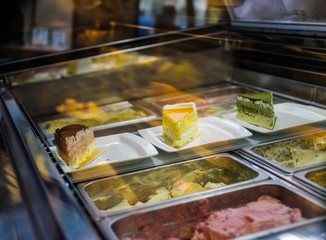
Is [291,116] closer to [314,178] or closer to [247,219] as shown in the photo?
[314,178]

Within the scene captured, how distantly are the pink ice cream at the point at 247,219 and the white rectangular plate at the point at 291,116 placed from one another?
0.49 metres

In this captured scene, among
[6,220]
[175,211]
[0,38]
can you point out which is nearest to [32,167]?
[6,220]

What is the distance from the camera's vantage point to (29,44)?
471 cm

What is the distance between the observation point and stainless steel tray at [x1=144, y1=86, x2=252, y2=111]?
→ 82.7 inches

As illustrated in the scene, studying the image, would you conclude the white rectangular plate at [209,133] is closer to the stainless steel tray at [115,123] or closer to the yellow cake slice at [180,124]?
the yellow cake slice at [180,124]

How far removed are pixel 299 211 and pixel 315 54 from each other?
0.98 m

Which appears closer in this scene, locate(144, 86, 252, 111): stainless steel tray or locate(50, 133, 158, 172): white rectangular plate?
locate(50, 133, 158, 172): white rectangular plate

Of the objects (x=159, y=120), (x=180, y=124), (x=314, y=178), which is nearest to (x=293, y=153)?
(x=314, y=178)

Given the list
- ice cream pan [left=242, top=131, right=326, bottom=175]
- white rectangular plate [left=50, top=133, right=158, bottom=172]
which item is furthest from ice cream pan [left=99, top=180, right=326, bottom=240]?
white rectangular plate [left=50, top=133, right=158, bottom=172]

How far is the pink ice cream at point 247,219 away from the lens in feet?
3.20

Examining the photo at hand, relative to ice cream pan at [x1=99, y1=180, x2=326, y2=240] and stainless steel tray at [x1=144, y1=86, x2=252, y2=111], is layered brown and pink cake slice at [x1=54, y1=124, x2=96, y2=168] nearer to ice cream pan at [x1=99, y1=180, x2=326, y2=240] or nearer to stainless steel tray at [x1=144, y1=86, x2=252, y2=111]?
ice cream pan at [x1=99, y1=180, x2=326, y2=240]

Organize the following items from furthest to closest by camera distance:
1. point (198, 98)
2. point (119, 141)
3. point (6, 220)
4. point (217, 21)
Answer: point (217, 21)
point (198, 98)
point (119, 141)
point (6, 220)

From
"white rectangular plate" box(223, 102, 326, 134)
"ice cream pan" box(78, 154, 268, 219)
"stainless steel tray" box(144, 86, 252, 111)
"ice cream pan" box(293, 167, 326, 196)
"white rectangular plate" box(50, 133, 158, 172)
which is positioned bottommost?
"ice cream pan" box(78, 154, 268, 219)

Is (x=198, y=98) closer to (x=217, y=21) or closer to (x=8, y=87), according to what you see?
(x=217, y=21)
